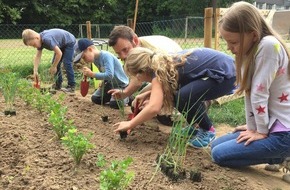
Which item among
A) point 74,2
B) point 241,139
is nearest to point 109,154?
point 241,139

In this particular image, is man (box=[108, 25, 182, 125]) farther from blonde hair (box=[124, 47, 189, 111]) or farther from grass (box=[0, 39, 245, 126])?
grass (box=[0, 39, 245, 126])

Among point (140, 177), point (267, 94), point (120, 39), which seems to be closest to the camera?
point (140, 177)

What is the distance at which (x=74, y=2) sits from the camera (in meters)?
30.6

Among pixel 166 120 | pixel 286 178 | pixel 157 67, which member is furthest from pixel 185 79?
pixel 286 178

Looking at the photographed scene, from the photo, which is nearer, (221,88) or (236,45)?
(236,45)

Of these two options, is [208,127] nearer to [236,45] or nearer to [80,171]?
[236,45]

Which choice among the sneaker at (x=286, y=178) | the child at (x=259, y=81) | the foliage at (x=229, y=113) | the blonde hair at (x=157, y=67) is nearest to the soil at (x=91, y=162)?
the sneaker at (x=286, y=178)

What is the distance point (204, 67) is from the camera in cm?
326

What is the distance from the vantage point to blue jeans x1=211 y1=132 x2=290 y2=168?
2.65 metres

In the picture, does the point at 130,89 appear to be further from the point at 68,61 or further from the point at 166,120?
the point at 68,61

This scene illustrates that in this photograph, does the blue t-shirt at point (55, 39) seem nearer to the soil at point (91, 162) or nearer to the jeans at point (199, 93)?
the soil at point (91, 162)

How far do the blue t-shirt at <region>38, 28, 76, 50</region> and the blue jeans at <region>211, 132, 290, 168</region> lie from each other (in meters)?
3.88

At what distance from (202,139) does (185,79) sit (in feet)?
1.85

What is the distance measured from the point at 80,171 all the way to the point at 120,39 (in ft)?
5.35
